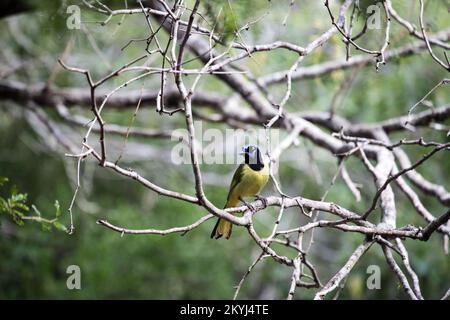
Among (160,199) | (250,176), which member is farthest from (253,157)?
(160,199)

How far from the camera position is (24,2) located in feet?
14.6

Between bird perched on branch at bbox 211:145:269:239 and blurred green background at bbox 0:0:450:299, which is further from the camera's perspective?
blurred green background at bbox 0:0:450:299

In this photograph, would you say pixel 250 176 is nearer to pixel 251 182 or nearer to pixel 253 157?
pixel 251 182

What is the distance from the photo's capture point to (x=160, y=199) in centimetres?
808

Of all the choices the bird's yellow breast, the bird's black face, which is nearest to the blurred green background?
the bird's black face

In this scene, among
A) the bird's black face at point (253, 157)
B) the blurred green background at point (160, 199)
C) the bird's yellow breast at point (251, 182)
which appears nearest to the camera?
the bird's yellow breast at point (251, 182)

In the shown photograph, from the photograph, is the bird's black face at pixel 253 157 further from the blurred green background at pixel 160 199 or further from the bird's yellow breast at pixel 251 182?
the blurred green background at pixel 160 199

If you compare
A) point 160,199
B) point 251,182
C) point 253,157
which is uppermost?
point 160,199

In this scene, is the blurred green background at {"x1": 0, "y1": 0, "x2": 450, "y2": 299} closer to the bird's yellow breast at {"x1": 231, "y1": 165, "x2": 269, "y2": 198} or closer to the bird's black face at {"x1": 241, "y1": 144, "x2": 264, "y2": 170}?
the bird's black face at {"x1": 241, "y1": 144, "x2": 264, "y2": 170}

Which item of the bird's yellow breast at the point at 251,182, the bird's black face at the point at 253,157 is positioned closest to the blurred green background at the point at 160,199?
the bird's black face at the point at 253,157

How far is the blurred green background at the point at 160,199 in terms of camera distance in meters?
6.25

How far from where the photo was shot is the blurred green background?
6.25 metres
